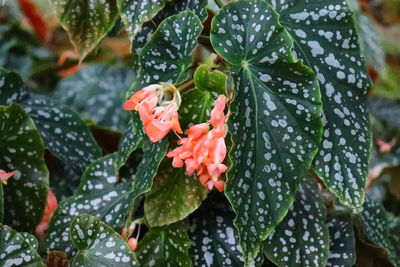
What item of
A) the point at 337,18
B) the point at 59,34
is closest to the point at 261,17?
the point at 337,18

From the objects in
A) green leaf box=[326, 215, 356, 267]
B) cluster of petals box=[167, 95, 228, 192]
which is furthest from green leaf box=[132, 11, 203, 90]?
green leaf box=[326, 215, 356, 267]

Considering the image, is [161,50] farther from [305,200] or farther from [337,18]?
[305,200]

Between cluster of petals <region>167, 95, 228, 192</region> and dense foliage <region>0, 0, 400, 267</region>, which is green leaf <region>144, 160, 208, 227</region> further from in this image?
cluster of petals <region>167, 95, 228, 192</region>

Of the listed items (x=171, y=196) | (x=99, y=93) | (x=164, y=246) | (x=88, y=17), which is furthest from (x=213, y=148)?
(x=99, y=93)

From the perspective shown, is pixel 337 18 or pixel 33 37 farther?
pixel 33 37

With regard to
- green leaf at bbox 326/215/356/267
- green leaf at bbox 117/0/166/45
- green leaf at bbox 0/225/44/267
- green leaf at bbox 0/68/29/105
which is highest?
green leaf at bbox 117/0/166/45

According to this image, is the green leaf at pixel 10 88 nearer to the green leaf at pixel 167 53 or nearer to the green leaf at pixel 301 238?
the green leaf at pixel 167 53
